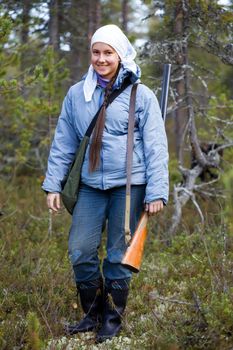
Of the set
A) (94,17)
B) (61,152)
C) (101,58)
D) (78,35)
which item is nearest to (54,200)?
(61,152)

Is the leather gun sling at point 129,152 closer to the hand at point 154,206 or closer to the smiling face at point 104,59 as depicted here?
the hand at point 154,206

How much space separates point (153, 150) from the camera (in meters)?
4.03

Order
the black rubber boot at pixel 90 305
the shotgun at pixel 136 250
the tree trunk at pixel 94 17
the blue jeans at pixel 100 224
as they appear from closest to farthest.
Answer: the shotgun at pixel 136 250
the blue jeans at pixel 100 224
the black rubber boot at pixel 90 305
the tree trunk at pixel 94 17

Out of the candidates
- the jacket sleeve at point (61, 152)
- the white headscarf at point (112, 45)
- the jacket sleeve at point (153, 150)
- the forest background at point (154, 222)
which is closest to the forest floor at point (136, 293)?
the forest background at point (154, 222)

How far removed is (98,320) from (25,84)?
316 centimetres

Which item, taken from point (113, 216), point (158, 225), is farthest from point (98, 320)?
point (158, 225)

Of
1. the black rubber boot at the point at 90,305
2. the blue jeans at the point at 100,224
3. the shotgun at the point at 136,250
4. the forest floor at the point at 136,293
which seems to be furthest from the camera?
the black rubber boot at the point at 90,305

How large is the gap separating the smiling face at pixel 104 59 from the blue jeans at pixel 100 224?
0.88 m

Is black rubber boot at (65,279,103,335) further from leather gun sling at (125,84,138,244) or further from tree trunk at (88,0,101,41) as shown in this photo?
tree trunk at (88,0,101,41)

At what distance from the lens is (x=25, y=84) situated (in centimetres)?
652

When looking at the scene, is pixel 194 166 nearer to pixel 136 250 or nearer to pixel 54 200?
pixel 54 200

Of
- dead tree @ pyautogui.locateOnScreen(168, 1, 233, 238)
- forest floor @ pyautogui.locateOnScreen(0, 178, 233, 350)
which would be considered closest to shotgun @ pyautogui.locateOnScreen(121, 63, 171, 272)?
forest floor @ pyautogui.locateOnScreen(0, 178, 233, 350)

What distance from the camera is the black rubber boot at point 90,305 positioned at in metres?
4.36

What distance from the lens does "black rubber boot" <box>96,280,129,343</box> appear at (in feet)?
14.0
